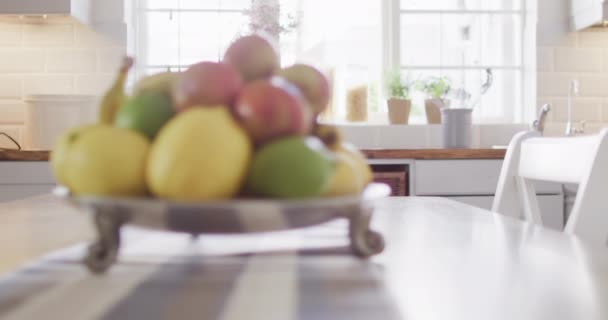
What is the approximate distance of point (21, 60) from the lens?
9.59 feet

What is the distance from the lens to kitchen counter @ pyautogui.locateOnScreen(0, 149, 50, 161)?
2352mm

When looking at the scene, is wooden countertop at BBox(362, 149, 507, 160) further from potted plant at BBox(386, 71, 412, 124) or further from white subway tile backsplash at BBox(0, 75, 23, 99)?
white subway tile backsplash at BBox(0, 75, 23, 99)

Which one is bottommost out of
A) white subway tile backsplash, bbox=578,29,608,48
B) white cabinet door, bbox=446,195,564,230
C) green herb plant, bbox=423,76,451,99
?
white cabinet door, bbox=446,195,564,230

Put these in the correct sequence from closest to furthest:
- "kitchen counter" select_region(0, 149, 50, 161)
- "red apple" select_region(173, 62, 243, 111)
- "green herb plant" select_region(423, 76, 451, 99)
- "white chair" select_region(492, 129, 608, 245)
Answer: "red apple" select_region(173, 62, 243, 111), "white chair" select_region(492, 129, 608, 245), "kitchen counter" select_region(0, 149, 50, 161), "green herb plant" select_region(423, 76, 451, 99)

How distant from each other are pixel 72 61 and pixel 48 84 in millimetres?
141

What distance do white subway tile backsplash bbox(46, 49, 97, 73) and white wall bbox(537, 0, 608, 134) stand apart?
194cm

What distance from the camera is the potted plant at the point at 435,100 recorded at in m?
2.95

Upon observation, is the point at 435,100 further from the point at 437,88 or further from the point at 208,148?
the point at 208,148

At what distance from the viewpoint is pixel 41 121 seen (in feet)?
8.63

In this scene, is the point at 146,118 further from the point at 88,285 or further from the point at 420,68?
the point at 420,68

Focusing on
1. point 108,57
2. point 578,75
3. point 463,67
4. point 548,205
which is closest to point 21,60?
point 108,57

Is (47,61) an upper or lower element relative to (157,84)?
upper

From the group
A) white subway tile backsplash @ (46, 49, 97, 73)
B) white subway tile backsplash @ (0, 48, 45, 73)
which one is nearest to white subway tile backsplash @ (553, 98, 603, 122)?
white subway tile backsplash @ (46, 49, 97, 73)

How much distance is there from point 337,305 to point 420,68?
2864mm
